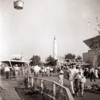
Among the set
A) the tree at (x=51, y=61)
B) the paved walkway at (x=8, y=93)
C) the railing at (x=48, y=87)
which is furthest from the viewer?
the tree at (x=51, y=61)

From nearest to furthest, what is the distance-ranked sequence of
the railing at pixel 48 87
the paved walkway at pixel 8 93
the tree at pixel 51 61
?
1. the railing at pixel 48 87
2. the paved walkway at pixel 8 93
3. the tree at pixel 51 61

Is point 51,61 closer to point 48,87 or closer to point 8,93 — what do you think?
point 8,93

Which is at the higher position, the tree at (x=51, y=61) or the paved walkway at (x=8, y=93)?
the tree at (x=51, y=61)

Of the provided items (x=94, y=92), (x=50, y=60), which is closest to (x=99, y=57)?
(x=94, y=92)

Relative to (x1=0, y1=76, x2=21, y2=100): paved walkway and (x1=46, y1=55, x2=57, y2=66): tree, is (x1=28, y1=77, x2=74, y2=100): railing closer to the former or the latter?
(x1=0, y1=76, x2=21, y2=100): paved walkway

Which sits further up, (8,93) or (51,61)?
(51,61)

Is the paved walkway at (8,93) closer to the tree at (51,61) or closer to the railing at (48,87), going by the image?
the railing at (48,87)

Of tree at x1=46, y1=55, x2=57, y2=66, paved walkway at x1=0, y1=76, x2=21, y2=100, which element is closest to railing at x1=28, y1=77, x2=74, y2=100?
paved walkway at x1=0, y1=76, x2=21, y2=100

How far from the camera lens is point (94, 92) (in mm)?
12070

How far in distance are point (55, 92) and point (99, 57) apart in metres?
41.6

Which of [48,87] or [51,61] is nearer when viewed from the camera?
[48,87]

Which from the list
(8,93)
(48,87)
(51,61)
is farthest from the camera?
(51,61)

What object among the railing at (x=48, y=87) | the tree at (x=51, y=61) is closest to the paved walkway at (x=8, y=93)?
the railing at (x=48, y=87)

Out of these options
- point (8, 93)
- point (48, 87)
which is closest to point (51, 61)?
point (8, 93)
